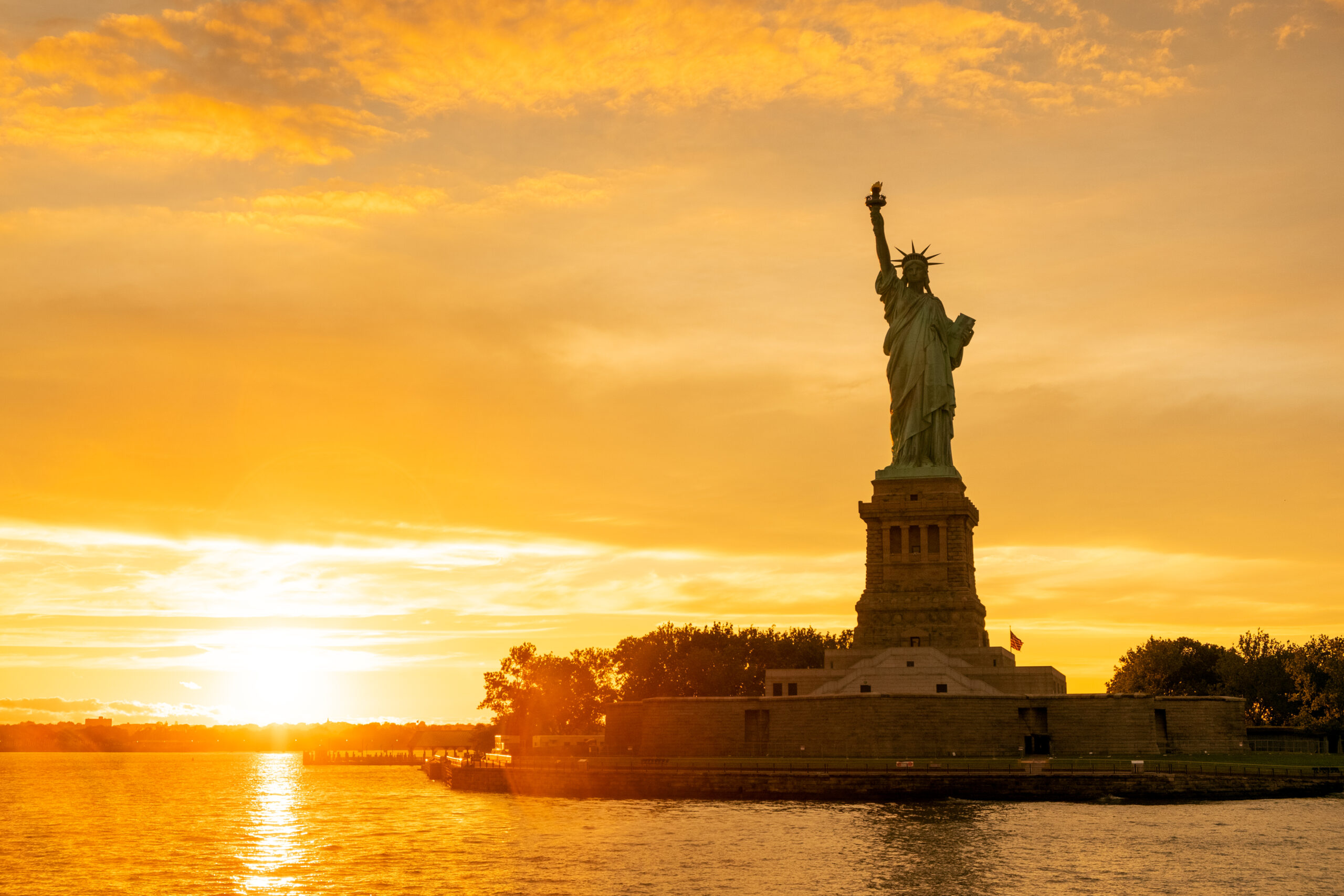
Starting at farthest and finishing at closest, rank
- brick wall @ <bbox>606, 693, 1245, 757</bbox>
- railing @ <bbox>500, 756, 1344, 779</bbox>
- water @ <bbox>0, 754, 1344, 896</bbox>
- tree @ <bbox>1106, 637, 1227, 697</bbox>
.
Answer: tree @ <bbox>1106, 637, 1227, 697</bbox>
brick wall @ <bbox>606, 693, 1245, 757</bbox>
railing @ <bbox>500, 756, 1344, 779</bbox>
water @ <bbox>0, 754, 1344, 896</bbox>

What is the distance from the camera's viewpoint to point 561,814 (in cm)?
7044

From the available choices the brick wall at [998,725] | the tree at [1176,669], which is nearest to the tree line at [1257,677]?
the tree at [1176,669]

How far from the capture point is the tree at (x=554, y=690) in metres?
131

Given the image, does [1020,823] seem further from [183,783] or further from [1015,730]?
[183,783]

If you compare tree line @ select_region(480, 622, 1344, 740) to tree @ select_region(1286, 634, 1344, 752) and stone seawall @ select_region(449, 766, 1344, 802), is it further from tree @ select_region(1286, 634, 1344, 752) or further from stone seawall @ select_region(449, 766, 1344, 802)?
stone seawall @ select_region(449, 766, 1344, 802)

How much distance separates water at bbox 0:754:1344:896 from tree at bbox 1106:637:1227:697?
55300 millimetres

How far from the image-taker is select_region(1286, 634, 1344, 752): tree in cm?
10681

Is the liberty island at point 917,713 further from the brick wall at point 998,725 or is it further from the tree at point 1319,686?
the tree at point 1319,686

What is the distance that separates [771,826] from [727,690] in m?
50.9

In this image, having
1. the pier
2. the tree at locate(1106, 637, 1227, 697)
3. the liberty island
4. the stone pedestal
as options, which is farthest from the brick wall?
the tree at locate(1106, 637, 1227, 697)

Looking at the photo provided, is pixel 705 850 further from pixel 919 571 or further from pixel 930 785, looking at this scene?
pixel 919 571

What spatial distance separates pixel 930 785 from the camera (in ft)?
235

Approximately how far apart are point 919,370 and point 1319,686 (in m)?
46.6

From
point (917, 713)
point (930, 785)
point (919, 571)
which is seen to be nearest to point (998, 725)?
point (917, 713)
